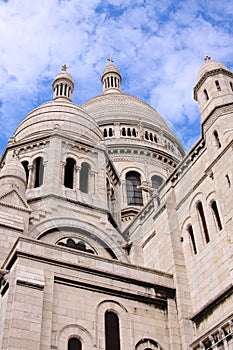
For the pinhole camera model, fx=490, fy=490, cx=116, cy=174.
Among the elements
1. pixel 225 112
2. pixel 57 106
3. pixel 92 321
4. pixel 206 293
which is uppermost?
pixel 57 106

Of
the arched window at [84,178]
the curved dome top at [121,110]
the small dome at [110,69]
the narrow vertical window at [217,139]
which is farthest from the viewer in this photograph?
the small dome at [110,69]

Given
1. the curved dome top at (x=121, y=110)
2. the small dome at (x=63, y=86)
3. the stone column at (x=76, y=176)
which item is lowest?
the stone column at (x=76, y=176)

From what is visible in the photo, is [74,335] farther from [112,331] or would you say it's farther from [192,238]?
[192,238]

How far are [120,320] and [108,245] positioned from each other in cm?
653

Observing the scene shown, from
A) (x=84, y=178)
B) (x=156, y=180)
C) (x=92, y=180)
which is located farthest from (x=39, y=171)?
(x=156, y=180)

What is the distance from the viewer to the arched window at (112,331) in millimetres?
14586

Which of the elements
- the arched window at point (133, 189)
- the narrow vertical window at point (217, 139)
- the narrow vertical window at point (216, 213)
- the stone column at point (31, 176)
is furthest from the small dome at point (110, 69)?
the narrow vertical window at point (216, 213)

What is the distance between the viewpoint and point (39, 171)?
24.8m

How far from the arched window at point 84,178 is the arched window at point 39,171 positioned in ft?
6.48

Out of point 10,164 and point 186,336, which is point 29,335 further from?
point 10,164

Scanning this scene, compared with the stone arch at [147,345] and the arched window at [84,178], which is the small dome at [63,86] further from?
the stone arch at [147,345]

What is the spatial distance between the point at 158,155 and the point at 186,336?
22.8m

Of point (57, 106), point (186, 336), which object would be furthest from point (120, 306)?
point (57, 106)

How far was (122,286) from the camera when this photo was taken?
16.1m
